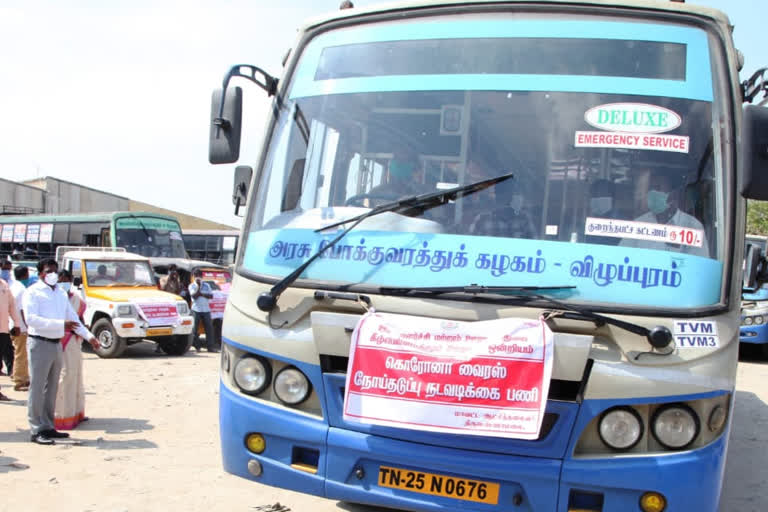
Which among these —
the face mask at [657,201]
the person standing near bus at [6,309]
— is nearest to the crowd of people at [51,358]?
the person standing near bus at [6,309]

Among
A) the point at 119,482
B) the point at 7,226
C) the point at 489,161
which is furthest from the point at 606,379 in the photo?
the point at 7,226

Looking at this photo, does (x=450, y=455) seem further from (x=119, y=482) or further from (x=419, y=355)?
(x=119, y=482)

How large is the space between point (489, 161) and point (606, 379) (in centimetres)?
127

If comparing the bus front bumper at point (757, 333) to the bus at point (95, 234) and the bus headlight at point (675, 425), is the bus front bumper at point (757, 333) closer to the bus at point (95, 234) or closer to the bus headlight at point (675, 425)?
Result: the bus headlight at point (675, 425)

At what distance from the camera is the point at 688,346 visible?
11.3ft

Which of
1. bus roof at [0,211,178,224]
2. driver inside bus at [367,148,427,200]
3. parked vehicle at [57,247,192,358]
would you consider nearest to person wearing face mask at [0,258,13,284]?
parked vehicle at [57,247,192,358]

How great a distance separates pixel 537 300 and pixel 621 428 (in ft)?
2.25

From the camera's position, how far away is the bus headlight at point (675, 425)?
134 inches

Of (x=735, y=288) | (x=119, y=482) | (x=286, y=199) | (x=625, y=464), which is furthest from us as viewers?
(x=119, y=482)

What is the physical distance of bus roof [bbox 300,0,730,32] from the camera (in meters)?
4.12

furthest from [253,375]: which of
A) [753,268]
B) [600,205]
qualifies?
[753,268]

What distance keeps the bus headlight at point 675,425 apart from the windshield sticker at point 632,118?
4.60 feet

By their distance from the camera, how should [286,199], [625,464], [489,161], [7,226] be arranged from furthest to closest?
[7,226] → [286,199] → [489,161] → [625,464]

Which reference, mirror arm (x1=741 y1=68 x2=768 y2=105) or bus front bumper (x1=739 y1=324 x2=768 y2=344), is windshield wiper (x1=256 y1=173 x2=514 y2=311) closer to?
mirror arm (x1=741 y1=68 x2=768 y2=105)
